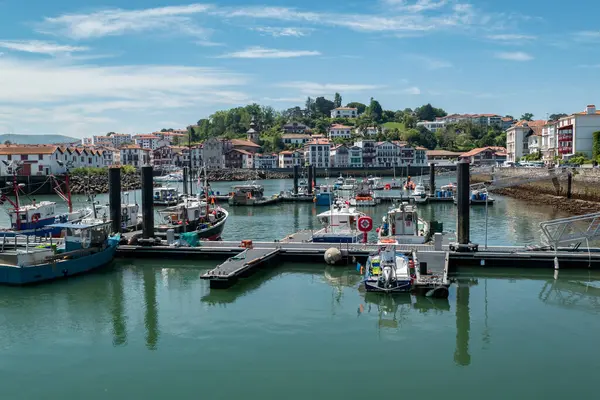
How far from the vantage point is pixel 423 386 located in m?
15.0

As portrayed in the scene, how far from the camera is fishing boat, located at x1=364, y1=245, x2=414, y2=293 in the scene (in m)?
22.5

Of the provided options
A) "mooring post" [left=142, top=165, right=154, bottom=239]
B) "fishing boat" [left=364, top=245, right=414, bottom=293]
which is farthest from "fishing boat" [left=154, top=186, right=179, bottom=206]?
"fishing boat" [left=364, top=245, right=414, bottom=293]

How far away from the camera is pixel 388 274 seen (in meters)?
22.7

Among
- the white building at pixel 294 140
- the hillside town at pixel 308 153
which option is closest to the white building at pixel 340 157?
the hillside town at pixel 308 153

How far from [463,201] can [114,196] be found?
18407mm

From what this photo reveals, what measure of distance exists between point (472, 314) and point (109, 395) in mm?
12938

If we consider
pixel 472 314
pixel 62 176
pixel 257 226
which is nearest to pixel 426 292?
pixel 472 314

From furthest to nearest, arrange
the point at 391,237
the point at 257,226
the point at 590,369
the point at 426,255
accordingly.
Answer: the point at 257,226, the point at 391,237, the point at 426,255, the point at 590,369

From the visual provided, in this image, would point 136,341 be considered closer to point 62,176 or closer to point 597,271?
point 597,271

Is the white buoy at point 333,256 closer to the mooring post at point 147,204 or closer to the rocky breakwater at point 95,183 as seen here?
the mooring post at point 147,204

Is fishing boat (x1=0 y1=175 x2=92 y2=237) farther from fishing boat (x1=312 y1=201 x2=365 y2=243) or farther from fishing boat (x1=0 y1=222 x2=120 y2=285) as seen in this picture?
fishing boat (x1=312 y1=201 x2=365 y2=243)

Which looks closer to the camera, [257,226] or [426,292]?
[426,292]

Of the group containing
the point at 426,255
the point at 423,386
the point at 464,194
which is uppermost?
the point at 464,194

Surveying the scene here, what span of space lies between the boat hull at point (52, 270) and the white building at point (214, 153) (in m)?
140
